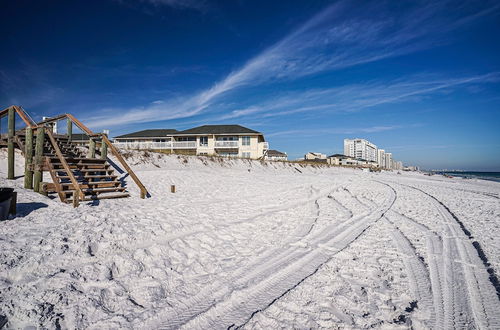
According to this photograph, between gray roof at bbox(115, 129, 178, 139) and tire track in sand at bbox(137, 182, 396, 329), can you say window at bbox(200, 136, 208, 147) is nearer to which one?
gray roof at bbox(115, 129, 178, 139)

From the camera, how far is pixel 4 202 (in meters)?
4.83

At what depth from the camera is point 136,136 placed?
38250 millimetres

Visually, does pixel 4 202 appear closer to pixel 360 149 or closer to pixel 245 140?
pixel 245 140

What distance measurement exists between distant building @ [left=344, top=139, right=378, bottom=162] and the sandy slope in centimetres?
15516

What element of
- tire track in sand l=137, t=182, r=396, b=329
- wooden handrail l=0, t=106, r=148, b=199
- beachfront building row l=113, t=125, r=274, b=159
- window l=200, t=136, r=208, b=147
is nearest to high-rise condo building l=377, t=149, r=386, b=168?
beachfront building row l=113, t=125, r=274, b=159

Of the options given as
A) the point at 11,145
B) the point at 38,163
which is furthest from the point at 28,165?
the point at 11,145

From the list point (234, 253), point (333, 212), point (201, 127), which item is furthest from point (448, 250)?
point (201, 127)

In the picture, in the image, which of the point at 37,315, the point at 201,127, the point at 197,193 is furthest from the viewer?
the point at 201,127

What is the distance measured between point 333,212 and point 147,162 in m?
12.7

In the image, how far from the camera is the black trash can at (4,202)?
4.74 meters

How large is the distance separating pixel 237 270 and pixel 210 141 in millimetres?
34568

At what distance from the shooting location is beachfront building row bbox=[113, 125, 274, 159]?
36.0m

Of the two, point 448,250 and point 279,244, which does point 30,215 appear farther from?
point 448,250

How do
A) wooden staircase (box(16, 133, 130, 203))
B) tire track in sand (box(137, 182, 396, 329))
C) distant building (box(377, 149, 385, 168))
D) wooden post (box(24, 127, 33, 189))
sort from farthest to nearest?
distant building (box(377, 149, 385, 168))
wooden post (box(24, 127, 33, 189))
wooden staircase (box(16, 133, 130, 203))
tire track in sand (box(137, 182, 396, 329))
